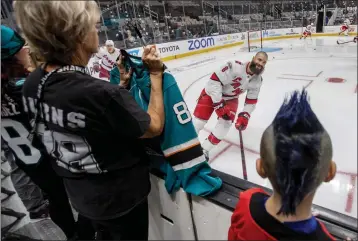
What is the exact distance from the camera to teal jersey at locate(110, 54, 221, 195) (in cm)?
69

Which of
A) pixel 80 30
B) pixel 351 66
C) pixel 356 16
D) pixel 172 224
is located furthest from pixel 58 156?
pixel 356 16

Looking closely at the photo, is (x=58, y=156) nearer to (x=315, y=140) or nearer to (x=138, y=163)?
(x=138, y=163)

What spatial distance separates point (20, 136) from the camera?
89cm

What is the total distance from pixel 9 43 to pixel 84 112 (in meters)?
0.56

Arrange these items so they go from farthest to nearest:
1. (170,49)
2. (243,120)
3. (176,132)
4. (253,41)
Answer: (170,49)
(243,120)
(253,41)
(176,132)

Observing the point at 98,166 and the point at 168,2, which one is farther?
the point at 168,2

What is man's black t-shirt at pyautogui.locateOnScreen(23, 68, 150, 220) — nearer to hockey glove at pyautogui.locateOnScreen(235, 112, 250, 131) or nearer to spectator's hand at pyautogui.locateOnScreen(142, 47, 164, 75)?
spectator's hand at pyautogui.locateOnScreen(142, 47, 164, 75)

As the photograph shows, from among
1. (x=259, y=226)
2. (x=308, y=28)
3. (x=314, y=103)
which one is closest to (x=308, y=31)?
(x=308, y=28)

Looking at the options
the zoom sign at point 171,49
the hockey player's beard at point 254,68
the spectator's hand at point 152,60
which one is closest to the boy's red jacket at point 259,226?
the spectator's hand at point 152,60

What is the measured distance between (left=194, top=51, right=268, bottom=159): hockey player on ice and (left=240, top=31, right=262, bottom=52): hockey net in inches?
8.7

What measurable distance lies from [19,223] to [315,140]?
56.0 inches

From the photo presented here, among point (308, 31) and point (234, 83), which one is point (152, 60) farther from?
point (234, 83)

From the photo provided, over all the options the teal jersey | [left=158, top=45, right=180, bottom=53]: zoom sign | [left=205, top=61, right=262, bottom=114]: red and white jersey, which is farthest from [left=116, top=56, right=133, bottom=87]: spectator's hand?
[left=158, top=45, right=180, bottom=53]: zoom sign

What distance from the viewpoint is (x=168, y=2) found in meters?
5.11
